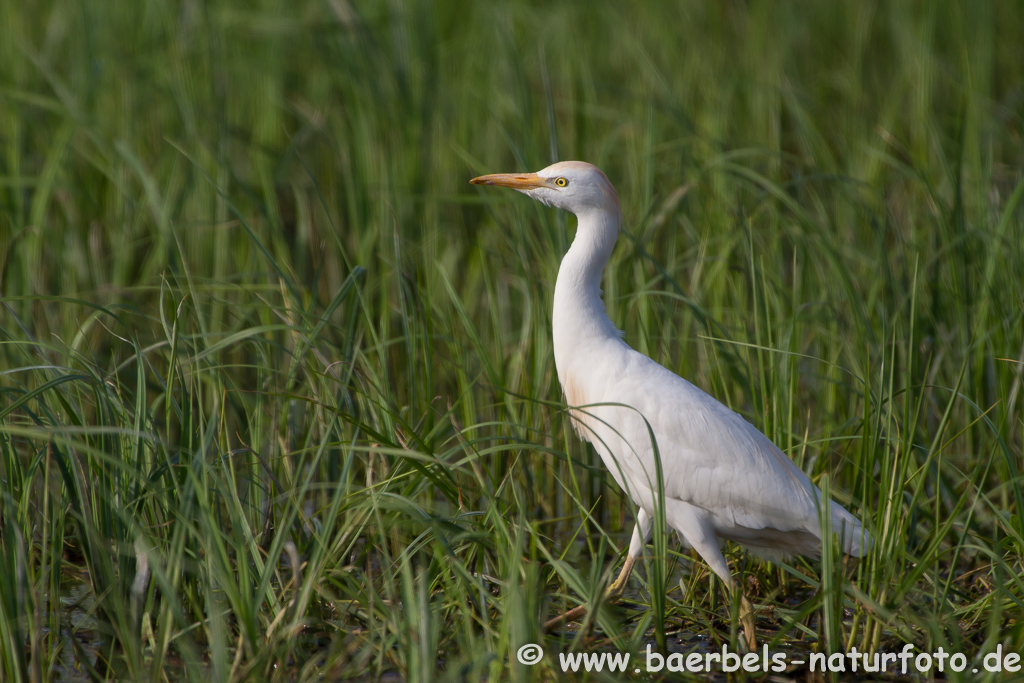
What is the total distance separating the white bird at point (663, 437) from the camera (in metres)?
3.27

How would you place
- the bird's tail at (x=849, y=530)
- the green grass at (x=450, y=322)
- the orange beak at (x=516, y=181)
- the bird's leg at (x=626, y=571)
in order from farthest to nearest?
the orange beak at (x=516, y=181) → the bird's leg at (x=626, y=571) → the bird's tail at (x=849, y=530) → the green grass at (x=450, y=322)

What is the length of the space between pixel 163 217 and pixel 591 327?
220 centimetres

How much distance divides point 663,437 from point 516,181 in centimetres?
106

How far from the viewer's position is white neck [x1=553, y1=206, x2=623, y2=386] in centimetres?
338

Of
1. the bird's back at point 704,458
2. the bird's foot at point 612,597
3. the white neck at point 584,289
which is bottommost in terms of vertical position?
the bird's foot at point 612,597

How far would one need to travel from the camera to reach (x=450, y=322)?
13.6 ft

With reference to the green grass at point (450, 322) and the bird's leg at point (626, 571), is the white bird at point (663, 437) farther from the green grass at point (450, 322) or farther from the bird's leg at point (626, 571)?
the green grass at point (450, 322)

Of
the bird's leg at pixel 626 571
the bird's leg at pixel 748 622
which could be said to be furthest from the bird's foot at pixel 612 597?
the bird's leg at pixel 748 622

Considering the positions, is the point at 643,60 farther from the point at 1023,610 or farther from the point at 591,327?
the point at 1023,610

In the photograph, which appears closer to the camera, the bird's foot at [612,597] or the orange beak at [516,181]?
the bird's foot at [612,597]

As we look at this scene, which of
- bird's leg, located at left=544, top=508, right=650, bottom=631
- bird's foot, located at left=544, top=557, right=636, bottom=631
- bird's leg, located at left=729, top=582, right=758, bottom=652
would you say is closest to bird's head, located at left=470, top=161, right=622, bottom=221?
bird's leg, located at left=544, top=508, right=650, bottom=631

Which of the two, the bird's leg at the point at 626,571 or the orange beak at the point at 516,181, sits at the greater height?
the orange beak at the point at 516,181

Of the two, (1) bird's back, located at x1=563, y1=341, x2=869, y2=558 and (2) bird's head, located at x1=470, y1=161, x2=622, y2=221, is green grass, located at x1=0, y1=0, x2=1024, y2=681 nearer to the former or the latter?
(1) bird's back, located at x1=563, y1=341, x2=869, y2=558

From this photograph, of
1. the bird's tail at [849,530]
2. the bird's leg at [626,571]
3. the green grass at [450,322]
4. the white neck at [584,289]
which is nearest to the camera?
the green grass at [450,322]
